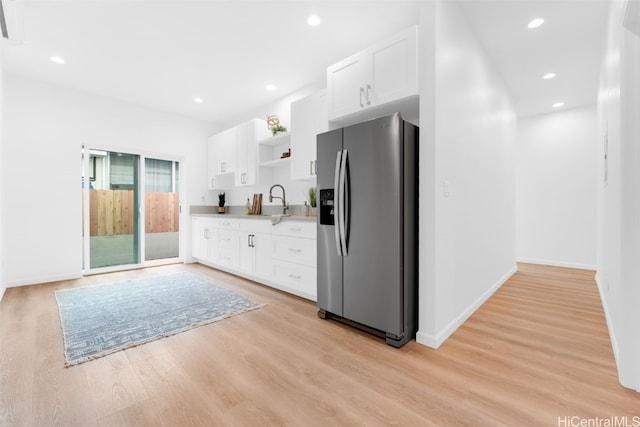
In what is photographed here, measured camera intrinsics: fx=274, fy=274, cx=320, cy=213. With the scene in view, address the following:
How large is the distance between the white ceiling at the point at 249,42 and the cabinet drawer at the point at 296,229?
77.1 inches

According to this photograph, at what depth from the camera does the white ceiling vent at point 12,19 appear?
6.89 ft

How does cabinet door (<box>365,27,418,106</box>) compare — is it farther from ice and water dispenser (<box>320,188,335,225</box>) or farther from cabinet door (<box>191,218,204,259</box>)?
cabinet door (<box>191,218,204,259</box>)

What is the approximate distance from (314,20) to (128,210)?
4287 millimetres

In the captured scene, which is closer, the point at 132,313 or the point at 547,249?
the point at 132,313

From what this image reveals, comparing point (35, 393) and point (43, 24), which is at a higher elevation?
point (43, 24)

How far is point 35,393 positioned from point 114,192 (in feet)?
12.5

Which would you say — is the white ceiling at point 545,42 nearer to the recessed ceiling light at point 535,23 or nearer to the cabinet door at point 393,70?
the recessed ceiling light at point 535,23

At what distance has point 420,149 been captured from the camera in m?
2.17

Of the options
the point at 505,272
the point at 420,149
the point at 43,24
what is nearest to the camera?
the point at 420,149

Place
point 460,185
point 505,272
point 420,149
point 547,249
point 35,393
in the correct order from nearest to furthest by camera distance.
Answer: point 35,393
point 420,149
point 460,185
point 505,272
point 547,249

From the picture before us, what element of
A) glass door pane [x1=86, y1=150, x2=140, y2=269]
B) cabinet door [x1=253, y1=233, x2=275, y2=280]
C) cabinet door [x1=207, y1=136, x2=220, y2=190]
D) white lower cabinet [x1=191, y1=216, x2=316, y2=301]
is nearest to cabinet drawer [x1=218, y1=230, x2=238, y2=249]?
white lower cabinet [x1=191, y1=216, x2=316, y2=301]

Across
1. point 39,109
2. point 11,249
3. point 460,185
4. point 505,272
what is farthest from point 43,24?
point 505,272

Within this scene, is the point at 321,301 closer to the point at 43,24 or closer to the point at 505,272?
the point at 505,272

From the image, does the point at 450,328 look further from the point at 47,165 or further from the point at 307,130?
the point at 47,165
